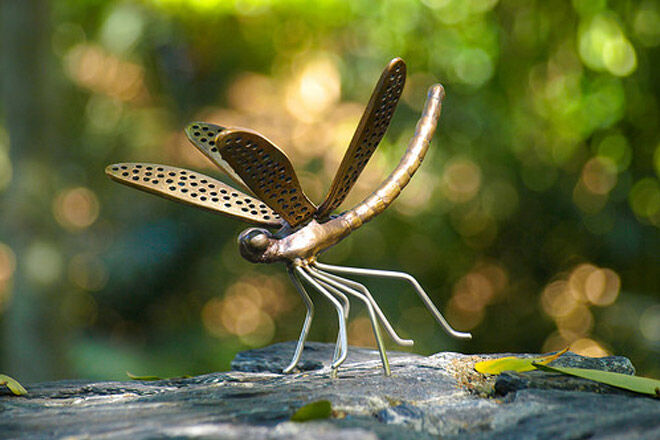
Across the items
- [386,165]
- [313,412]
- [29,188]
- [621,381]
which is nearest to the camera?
[313,412]

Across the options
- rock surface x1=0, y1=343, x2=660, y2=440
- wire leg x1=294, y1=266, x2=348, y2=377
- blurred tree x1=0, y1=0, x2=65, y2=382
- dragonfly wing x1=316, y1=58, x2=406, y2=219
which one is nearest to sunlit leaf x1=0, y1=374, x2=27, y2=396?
rock surface x1=0, y1=343, x2=660, y2=440

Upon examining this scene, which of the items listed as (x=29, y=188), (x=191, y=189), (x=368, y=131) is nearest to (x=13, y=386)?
(x=191, y=189)

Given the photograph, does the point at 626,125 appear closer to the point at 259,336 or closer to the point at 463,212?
the point at 463,212

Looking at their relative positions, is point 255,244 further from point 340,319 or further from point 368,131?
point 368,131

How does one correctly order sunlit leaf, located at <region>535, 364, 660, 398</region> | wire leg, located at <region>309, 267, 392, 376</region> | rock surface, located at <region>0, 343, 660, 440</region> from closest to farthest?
1. rock surface, located at <region>0, 343, 660, 440</region>
2. sunlit leaf, located at <region>535, 364, 660, 398</region>
3. wire leg, located at <region>309, 267, 392, 376</region>

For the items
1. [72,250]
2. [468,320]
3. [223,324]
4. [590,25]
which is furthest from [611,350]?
[72,250]

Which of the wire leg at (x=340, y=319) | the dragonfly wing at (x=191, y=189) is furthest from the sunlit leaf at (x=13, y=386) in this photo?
the wire leg at (x=340, y=319)

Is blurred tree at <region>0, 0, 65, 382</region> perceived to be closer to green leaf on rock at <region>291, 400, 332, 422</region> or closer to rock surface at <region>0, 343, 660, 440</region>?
rock surface at <region>0, 343, 660, 440</region>
